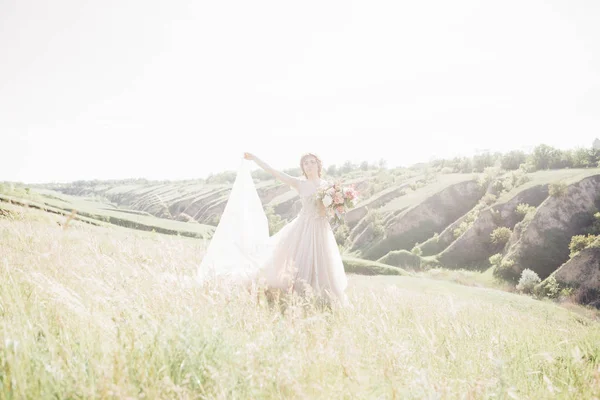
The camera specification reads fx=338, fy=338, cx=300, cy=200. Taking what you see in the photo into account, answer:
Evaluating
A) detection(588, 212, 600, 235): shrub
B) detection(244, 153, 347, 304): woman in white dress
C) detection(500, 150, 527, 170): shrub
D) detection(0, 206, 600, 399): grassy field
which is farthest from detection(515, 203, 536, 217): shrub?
detection(0, 206, 600, 399): grassy field

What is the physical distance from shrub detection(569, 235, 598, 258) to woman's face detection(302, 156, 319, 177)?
46.9 m

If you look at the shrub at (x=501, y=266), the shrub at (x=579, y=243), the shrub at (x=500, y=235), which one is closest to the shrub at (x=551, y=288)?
the shrub at (x=579, y=243)

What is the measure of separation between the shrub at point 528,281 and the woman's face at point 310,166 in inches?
1654

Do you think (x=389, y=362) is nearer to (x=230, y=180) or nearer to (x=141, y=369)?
(x=141, y=369)

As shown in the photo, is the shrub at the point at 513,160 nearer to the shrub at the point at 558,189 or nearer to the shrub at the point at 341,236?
the shrub at the point at 558,189

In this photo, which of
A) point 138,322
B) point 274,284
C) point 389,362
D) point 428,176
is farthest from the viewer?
point 428,176

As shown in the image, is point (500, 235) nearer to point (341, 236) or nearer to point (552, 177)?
point (552, 177)

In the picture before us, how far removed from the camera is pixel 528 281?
3988cm

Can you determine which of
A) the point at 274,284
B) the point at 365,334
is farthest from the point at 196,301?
the point at 274,284

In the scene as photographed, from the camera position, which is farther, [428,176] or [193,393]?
[428,176]

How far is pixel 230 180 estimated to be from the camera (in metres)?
194

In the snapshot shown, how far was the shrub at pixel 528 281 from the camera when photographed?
130 feet

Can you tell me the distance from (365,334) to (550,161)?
79.4 metres

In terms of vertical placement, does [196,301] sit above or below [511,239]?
above
